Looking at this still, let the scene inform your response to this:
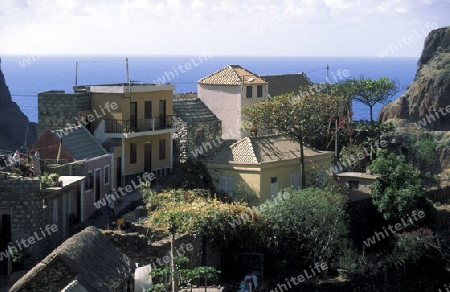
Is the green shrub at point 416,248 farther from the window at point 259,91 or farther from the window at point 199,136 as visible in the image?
the window at point 259,91

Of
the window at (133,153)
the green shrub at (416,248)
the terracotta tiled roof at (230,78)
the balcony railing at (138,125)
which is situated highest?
the terracotta tiled roof at (230,78)

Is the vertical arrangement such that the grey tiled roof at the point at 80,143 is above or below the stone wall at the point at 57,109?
below

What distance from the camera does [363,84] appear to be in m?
52.8

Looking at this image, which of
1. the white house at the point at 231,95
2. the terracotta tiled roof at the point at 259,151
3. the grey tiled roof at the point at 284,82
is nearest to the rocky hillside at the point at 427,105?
the grey tiled roof at the point at 284,82

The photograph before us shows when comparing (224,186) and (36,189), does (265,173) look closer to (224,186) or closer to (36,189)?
(224,186)

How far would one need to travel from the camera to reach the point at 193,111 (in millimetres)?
43969

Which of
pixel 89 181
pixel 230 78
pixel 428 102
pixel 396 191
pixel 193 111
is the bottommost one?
pixel 396 191

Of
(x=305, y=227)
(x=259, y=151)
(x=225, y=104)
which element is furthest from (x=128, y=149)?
(x=225, y=104)

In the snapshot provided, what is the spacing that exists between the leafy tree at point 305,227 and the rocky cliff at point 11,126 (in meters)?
43.8

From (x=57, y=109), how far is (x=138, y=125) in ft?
11.1

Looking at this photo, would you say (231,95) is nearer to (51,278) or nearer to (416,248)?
(416,248)

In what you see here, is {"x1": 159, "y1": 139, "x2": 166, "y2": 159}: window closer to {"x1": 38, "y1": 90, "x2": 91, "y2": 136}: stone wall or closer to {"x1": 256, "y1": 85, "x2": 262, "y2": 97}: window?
{"x1": 38, "y1": 90, "x2": 91, "y2": 136}: stone wall

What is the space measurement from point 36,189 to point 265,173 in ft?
43.6

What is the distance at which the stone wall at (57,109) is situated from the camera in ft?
121
